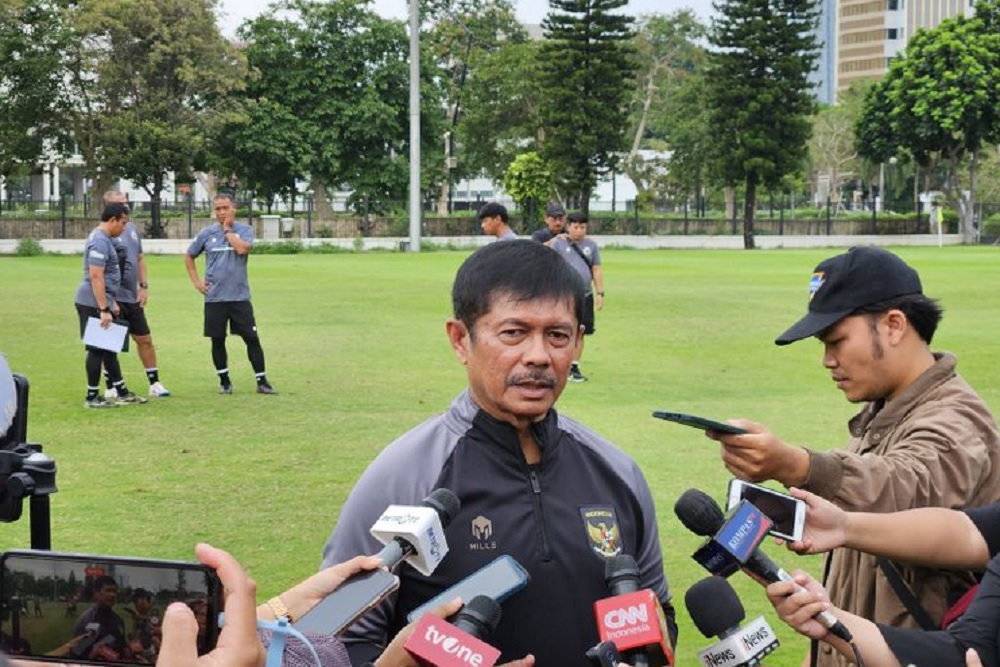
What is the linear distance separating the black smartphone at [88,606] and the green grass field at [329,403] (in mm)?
4191

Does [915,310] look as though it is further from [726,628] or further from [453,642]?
[453,642]

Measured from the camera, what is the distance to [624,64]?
5722 cm

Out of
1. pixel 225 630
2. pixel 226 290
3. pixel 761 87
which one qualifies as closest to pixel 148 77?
pixel 761 87

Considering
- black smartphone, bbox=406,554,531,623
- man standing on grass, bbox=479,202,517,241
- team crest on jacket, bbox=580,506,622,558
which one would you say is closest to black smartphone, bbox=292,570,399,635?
black smartphone, bbox=406,554,531,623

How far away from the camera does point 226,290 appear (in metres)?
14.2

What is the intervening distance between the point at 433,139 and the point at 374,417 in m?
52.3

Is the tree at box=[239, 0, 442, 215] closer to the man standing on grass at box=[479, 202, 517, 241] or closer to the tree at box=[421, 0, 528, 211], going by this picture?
the tree at box=[421, 0, 528, 211]

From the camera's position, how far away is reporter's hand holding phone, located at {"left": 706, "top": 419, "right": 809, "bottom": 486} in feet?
10.6

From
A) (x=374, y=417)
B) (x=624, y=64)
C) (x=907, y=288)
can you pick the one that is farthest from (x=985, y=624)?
(x=624, y=64)

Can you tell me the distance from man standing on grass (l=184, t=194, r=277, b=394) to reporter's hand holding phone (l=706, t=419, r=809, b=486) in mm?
11079

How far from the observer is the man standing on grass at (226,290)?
14.1 metres

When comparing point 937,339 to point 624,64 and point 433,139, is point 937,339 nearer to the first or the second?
point 624,64

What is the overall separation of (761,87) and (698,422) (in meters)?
57.2

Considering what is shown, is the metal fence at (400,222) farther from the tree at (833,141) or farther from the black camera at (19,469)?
the black camera at (19,469)
